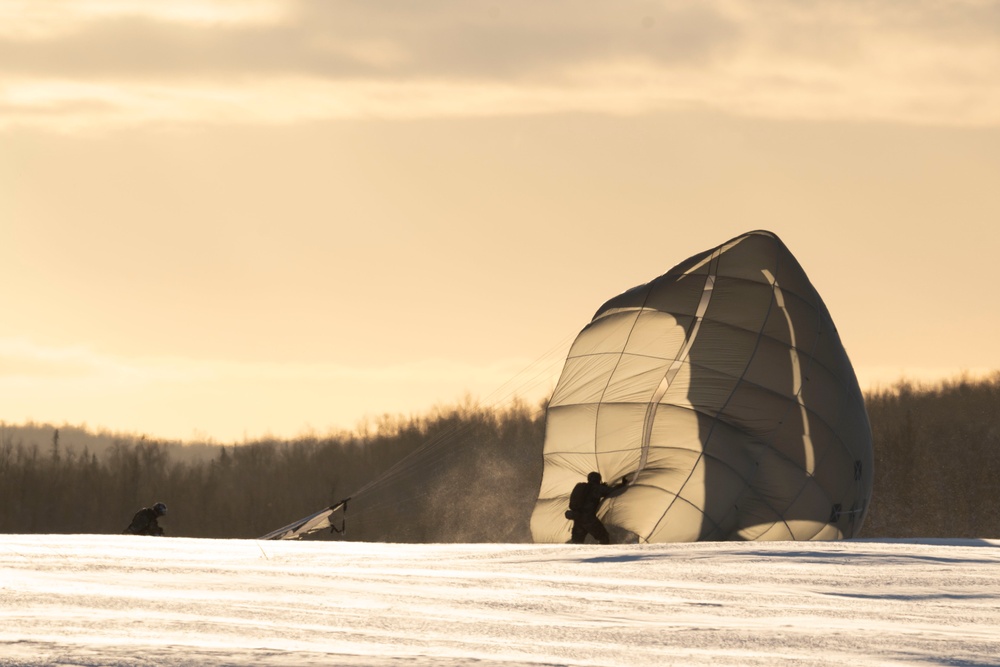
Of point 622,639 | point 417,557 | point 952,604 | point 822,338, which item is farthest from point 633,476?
point 622,639

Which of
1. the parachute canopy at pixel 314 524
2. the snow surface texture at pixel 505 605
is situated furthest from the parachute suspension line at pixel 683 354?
the snow surface texture at pixel 505 605

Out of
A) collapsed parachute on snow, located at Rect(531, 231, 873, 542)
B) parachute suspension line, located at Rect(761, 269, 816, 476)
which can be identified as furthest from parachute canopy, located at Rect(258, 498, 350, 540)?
parachute suspension line, located at Rect(761, 269, 816, 476)

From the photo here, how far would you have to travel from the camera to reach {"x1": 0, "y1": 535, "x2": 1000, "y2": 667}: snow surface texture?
13.1 feet

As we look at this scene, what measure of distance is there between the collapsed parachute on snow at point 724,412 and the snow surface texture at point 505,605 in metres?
11.3

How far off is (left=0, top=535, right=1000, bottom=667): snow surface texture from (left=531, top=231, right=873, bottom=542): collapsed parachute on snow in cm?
1129

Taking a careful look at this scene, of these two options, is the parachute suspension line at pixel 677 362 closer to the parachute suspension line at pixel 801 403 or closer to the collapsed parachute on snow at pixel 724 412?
the collapsed parachute on snow at pixel 724 412

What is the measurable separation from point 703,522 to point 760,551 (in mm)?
11757

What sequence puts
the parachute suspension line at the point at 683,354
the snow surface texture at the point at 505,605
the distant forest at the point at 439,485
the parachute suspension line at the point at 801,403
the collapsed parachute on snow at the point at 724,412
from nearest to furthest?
the snow surface texture at the point at 505,605 → the collapsed parachute on snow at the point at 724,412 → the parachute suspension line at the point at 801,403 → the parachute suspension line at the point at 683,354 → the distant forest at the point at 439,485

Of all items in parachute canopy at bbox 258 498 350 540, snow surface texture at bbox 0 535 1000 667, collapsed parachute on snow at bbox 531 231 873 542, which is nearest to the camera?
snow surface texture at bbox 0 535 1000 667

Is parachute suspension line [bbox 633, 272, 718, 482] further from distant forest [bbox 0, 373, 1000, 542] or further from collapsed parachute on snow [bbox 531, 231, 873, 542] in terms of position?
distant forest [bbox 0, 373, 1000, 542]

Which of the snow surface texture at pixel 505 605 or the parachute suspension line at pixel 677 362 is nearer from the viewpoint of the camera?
the snow surface texture at pixel 505 605

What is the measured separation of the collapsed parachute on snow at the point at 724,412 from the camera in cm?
1934

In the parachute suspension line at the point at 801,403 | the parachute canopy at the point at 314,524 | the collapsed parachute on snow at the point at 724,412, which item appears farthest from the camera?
the parachute canopy at the point at 314,524

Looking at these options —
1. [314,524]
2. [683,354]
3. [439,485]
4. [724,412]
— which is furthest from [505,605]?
[439,485]
